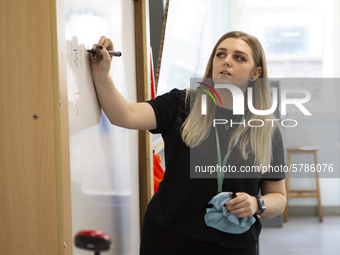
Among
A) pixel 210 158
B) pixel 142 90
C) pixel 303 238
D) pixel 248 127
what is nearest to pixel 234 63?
pixel 248 127

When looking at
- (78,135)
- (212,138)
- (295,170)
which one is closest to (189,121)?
(212,138)

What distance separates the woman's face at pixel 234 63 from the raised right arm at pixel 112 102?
29 centimetres

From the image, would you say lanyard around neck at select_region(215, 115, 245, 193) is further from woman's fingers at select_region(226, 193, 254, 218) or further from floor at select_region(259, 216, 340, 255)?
floor at select_region(259, 216, 340, 255)

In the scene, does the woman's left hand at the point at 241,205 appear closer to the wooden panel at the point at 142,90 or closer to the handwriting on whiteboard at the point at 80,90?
the handwriting on whiteboard at the point at 80,90

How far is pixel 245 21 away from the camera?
5.20m

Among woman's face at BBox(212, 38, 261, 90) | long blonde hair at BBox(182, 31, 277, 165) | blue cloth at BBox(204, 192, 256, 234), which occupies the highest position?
woman's face at BBox(212, 38, 261, 90)

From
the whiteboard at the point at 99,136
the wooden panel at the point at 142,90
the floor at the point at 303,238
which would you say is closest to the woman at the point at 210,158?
the whiteboard at the point at 99,136

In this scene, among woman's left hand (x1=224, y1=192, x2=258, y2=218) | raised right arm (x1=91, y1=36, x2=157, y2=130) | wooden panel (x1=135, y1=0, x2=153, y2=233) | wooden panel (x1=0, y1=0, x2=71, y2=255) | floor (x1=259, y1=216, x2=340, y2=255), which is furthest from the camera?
floor (x1=259, y1=216, x2=340, y2=255)

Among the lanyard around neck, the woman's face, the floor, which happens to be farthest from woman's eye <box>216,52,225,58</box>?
the floor

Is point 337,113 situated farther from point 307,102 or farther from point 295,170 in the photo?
point 295,170

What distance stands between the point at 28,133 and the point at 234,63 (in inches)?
35.8

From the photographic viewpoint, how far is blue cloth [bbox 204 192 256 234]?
140 centimetres

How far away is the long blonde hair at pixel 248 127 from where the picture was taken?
58.6 inches

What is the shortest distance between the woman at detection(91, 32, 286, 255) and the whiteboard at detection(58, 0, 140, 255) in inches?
4.4
